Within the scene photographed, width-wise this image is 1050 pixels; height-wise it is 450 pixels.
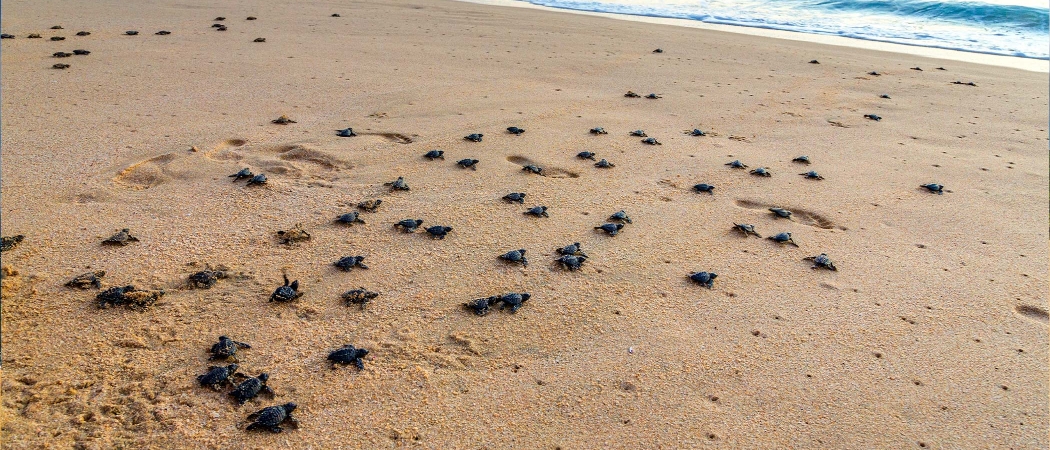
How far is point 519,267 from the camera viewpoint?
13.3 feet

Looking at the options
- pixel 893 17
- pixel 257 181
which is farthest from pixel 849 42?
pixel 257 181

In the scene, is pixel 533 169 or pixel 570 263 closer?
pixel 570 263

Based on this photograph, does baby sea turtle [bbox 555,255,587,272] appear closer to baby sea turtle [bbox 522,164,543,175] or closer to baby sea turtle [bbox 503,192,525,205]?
baby sea turtle [bbox 503,192,525,205]

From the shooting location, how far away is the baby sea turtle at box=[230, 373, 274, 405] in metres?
2.85

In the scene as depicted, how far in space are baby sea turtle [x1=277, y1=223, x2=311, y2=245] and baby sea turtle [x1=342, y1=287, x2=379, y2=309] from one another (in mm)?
724

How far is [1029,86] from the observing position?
28.4 ft

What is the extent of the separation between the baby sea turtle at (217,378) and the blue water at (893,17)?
487 inches

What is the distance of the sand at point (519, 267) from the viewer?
115 inches

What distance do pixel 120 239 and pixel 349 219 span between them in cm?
127

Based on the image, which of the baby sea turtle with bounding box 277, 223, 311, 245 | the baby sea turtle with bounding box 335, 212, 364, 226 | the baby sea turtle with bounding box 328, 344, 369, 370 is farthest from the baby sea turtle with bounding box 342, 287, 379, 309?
the baby sea turtle with bounding box 335, 212, 364, 226

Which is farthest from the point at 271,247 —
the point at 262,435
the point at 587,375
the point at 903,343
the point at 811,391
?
the point at 903,343

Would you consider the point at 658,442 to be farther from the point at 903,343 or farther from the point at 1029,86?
the point at 1029,86

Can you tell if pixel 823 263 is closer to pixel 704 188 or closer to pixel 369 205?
pixel 704 188

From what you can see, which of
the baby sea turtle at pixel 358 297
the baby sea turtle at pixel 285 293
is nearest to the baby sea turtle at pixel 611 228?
the baby sea turtle at pixel 358 297
